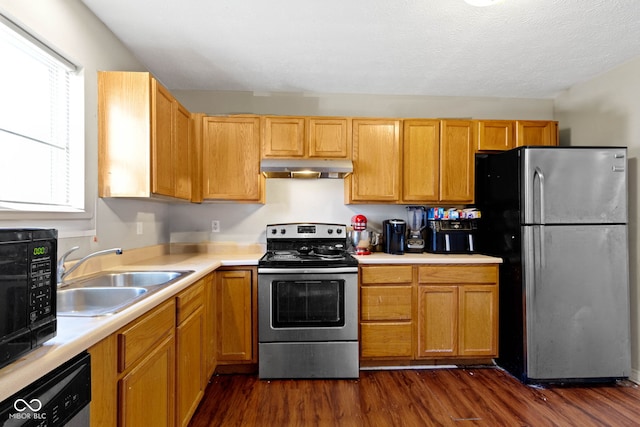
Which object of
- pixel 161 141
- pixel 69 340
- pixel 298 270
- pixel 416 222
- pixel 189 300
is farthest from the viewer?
pixel 416 222

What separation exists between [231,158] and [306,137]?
0.69 m

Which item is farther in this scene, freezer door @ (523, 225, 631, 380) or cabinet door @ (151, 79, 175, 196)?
freezer door @ (523, 225, 631, 380)

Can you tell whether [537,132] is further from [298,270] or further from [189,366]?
[189,366]

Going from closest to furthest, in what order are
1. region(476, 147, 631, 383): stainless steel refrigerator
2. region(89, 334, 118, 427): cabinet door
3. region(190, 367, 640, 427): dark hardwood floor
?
region(89, 334, 118, 427): cabinet door → region(190, 367, 640, 427): dark hardwood floor → region(476, 147, 631, 383): stainless steel refrigerator

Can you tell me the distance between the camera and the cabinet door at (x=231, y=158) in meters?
2.80

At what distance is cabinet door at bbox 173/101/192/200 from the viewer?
2.39 meters

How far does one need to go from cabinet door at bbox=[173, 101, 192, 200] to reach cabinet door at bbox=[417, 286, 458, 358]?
6.78 feet

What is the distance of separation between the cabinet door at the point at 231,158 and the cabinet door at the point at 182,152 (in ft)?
0.48

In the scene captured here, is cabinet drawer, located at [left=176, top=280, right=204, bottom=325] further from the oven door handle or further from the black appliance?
the black appliance

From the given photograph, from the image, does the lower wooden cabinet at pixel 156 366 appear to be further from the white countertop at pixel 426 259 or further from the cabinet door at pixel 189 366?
the white countertop at pixel 426 259

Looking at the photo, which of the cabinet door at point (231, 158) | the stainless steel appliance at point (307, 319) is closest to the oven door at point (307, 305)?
the stainless steel appliance at point (307, 319)

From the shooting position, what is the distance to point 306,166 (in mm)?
2682

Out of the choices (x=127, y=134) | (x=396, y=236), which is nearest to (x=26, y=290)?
(x=127, y=134)

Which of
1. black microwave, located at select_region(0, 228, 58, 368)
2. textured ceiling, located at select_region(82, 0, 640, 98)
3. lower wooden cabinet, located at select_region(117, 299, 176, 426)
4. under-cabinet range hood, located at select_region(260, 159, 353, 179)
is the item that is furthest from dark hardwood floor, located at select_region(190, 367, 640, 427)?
textured ceiling, located at select_region(82, 0, 640, 98)
